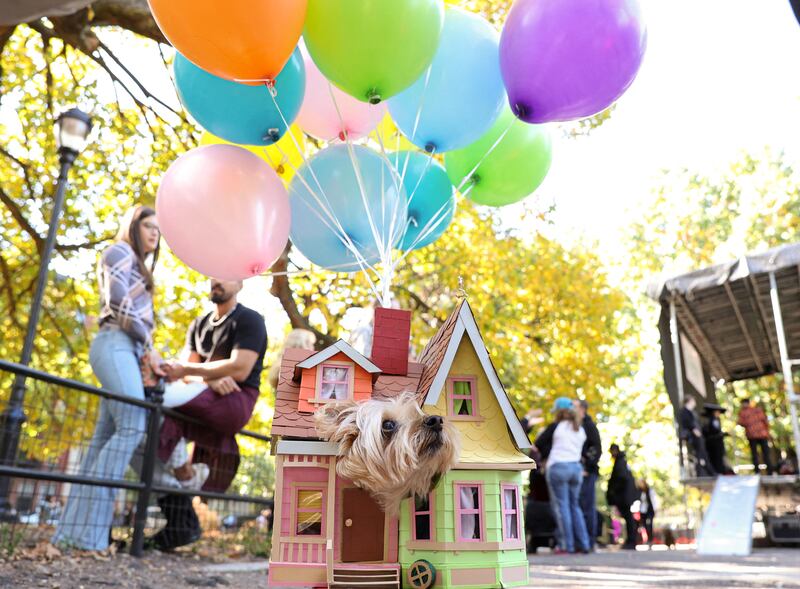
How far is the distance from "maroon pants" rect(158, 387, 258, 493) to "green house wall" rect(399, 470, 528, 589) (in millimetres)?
3255

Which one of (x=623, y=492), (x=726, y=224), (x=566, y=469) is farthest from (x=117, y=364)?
(x=726, y=224)

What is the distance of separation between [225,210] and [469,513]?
1.76m

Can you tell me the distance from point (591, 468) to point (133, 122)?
896 cm

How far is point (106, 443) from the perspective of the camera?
4.89 meters

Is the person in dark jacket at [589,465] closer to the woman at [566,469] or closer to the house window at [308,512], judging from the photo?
the woman at [566,469]

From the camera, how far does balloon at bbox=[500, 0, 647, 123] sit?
2.60 meters

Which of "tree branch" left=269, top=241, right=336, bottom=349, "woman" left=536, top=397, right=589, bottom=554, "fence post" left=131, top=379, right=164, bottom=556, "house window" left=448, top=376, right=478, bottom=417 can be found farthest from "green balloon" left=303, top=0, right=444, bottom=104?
"woman" left=536, top=397, right=589, bottom=554

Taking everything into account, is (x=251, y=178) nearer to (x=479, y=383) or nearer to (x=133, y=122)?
(x=479, y=383)

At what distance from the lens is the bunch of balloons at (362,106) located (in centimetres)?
255

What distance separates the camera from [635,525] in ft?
37.9

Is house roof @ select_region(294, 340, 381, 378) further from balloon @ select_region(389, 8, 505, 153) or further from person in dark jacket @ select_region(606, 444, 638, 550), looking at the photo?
person in dark jacket @ select_region(606, 444, 638, 550)

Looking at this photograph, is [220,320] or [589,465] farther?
[589,465]

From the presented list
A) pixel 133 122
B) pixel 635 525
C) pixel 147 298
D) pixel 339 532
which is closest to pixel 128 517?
pixel 147 298

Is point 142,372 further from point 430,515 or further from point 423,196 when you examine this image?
point 430,515
